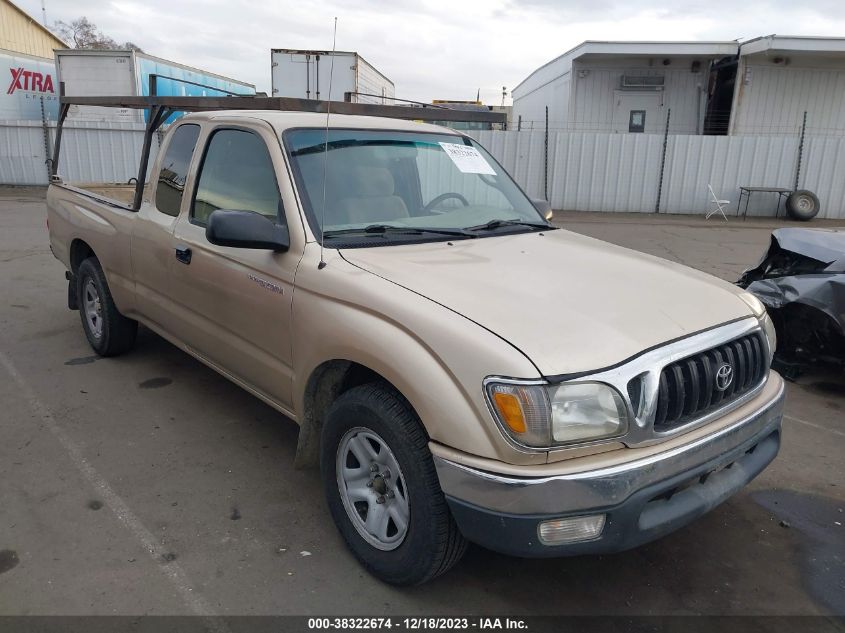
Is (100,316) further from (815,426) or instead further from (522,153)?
(522,153)

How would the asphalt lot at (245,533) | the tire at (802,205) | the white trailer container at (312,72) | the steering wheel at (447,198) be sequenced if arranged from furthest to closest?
1. the white trailer container at (312,72)
2. the tire at (802,205)
3. the steering wheel at (447,198)
4. the asphalt lot at (245,533)

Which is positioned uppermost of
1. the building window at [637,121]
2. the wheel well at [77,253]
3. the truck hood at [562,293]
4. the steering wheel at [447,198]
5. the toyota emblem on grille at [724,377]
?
the building window at [637,121]

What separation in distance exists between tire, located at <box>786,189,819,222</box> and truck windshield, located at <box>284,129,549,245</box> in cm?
1516

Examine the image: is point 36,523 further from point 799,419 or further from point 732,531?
point 799,419

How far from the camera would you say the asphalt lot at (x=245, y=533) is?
8.75 feet

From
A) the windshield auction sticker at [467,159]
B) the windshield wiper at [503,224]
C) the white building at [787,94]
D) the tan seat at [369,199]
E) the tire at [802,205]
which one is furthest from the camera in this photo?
the white building at [787,94]

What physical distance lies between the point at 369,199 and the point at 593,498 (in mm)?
1911

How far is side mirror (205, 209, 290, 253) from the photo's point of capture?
113 inches

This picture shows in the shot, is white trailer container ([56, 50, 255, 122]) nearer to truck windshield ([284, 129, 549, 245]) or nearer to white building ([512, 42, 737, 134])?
white building ([512, 42, 737, 134])

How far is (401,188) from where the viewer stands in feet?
11.8

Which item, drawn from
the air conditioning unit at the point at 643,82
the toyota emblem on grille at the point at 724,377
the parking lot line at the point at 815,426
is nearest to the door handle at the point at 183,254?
the toyota emblem on grille at the point at 724,377

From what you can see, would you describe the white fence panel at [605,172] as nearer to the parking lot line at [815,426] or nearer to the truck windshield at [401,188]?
the parking lot line at [815,426]

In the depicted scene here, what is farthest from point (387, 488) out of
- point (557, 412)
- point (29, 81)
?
point (29, 81)

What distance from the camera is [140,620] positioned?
98.9 inches
